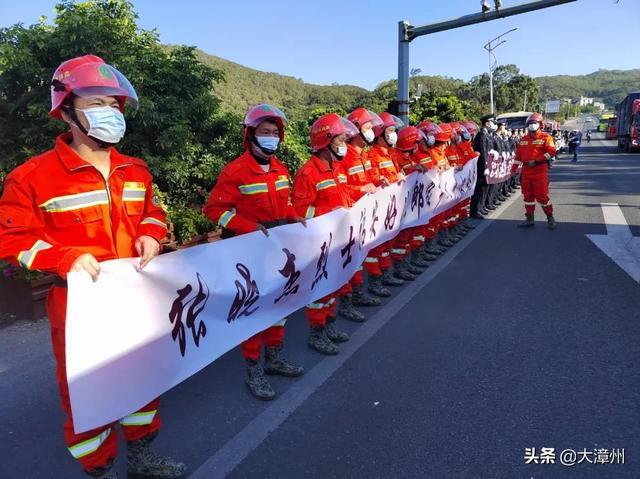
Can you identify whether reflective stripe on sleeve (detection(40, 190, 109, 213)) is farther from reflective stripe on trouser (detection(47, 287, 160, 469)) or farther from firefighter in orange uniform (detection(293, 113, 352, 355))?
firefighter in orange uniform (detection(293, 113, 352, 355))

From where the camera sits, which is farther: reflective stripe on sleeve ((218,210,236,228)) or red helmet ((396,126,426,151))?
red helmet ((396,126,426,151))

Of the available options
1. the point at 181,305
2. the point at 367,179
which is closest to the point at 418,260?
the point at 367,179

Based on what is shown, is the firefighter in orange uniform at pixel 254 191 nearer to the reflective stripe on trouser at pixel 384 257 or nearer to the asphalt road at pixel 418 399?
the asphalt road at pixel 418 399

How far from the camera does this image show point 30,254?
2.04 m

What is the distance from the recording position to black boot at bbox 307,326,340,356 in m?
4.05

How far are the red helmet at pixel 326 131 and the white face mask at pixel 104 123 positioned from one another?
2078 mm

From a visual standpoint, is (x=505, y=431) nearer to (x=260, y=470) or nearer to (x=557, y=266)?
(x=260, y=470)

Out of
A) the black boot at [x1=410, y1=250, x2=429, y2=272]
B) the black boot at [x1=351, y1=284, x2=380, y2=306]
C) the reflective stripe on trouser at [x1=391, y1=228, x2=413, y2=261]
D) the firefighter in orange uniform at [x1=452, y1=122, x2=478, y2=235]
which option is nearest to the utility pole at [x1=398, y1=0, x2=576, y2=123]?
Result: the firefighter in orange uniform at [x1=452, y1=122, x2=478, y2=235]

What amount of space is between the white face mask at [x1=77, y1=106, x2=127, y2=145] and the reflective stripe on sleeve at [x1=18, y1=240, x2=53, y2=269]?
0.55m

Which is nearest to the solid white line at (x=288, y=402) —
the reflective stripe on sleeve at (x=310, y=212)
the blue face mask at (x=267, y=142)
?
the reflective stripe on sleeve at (x=310, y=212)

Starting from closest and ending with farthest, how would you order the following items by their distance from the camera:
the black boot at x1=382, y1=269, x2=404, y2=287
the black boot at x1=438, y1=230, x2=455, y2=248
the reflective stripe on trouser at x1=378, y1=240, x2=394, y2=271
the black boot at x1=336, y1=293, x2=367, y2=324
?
the black boot at x1=336, y1=293, x2=367, y2=324
the reflective stripe on trouser at x1=378, y1=240, x2=394, y2=271
the black boot at x1=382, y1=269, x2=404, y2=287
the black boot at x1=438, y1=230, x2=455, y2=248

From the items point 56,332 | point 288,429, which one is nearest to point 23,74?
point 56,332

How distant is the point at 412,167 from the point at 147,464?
4.95 m

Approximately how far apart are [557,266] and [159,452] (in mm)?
5612
